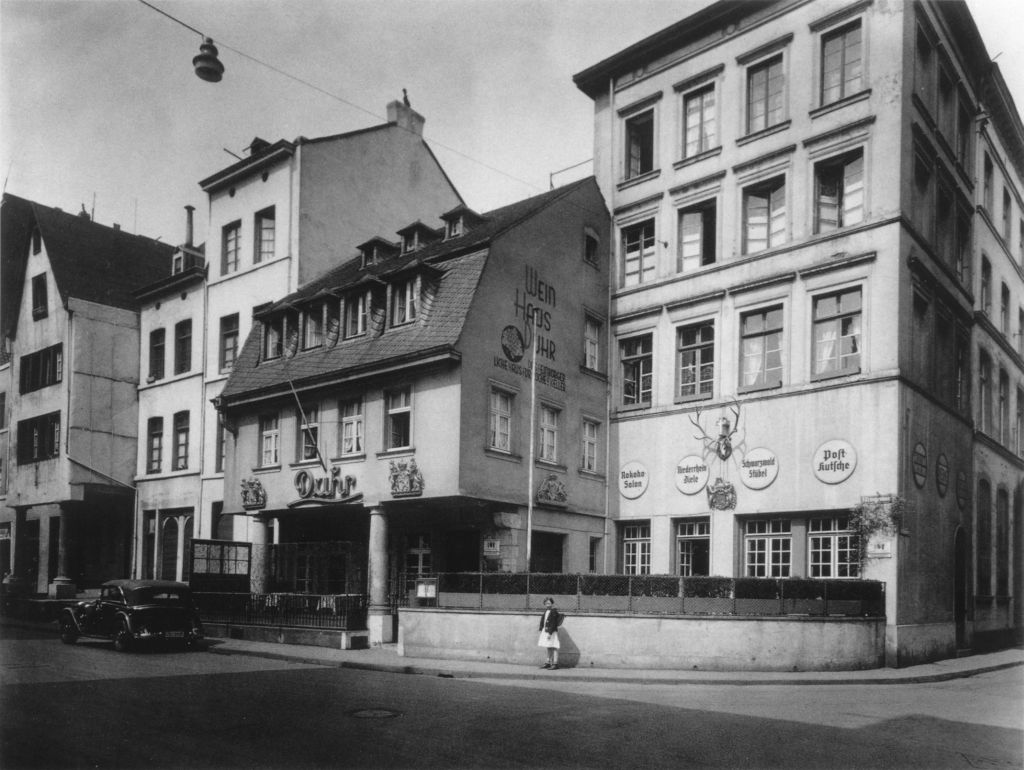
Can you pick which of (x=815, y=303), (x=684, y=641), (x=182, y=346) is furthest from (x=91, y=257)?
(x=684, y=641)

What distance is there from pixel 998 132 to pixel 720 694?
23957 mm

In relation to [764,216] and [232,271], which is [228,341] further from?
[764,216]

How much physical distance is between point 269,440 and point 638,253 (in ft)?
42.3

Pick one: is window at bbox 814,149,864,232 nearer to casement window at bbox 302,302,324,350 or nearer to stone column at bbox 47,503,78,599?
casement window at bbox 302,302,324,350

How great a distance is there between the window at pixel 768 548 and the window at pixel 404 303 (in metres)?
10.8

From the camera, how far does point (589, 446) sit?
28969 millimetres

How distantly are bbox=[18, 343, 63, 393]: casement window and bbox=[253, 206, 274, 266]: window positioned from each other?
1050 centimetres

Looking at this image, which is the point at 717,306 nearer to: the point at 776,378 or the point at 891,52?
the point at 776,378

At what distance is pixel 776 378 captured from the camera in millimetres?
25812

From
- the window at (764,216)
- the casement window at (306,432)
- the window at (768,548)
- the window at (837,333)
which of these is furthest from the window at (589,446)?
the casement window at (306,432)

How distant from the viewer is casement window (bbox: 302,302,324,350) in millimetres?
29127

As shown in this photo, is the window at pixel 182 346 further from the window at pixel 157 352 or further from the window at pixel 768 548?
the window at pixel 768 548

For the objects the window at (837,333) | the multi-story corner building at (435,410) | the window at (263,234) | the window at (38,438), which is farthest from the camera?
the window at (38,438)

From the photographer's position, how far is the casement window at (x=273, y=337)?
99.7 feet
